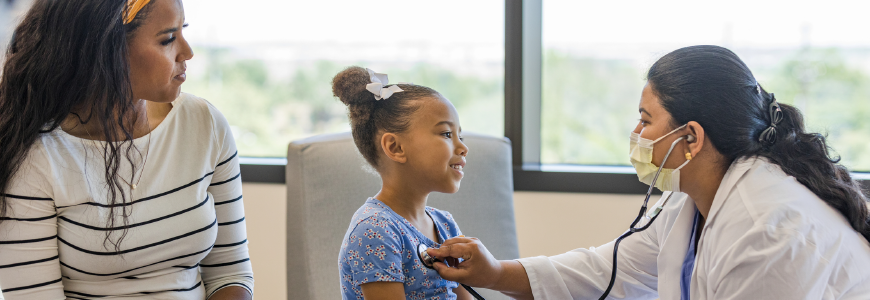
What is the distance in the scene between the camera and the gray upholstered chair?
153 centimetres

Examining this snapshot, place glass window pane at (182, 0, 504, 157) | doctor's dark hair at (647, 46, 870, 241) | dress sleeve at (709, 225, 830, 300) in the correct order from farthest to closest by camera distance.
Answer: glass window pane at (182, 0, 504, 157) → doctor's dark hair at (647, 46, 870, 241) → dress sleeve at (709, 225, 830, 300)

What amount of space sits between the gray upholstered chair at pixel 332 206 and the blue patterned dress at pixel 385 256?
26 centimetres

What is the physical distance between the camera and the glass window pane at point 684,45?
6.63 ft

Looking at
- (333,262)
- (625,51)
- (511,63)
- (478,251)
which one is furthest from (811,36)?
(333,262)

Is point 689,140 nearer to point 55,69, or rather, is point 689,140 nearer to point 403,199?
point 403,199

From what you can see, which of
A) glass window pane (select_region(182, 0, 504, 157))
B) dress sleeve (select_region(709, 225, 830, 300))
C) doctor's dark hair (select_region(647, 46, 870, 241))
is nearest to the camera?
dress sleeve (select_region(709, 225, 830, 300))

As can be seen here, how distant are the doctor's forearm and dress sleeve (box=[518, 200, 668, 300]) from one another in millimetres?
17

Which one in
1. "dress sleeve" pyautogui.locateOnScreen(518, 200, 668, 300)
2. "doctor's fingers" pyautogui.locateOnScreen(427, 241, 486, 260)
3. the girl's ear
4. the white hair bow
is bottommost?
"dress sleeve" pyautogui.locateOnScreen(518, 200, 668, 300)

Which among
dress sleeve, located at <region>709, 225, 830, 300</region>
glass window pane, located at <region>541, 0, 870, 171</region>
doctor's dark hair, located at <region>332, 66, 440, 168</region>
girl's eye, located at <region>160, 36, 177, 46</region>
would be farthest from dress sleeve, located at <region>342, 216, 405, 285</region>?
glass window pane, located at <region>541, 0, 870, 171</region>

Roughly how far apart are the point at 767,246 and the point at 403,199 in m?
0.71

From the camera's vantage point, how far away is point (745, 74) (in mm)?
1162

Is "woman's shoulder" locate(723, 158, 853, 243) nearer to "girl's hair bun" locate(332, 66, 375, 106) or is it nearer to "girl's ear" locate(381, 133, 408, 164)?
"girl's ear" locate(381, 133, 408, 164)

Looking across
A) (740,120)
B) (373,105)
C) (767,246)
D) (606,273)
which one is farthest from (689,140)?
(373,105)

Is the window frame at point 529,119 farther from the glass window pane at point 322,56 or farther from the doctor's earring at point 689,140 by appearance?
the doctor's earring at point 689,140
